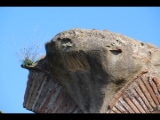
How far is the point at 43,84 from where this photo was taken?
4379 millimetres

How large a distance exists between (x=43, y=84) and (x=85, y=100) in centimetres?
72

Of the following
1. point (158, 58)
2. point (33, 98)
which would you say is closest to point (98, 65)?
point (158, 58)

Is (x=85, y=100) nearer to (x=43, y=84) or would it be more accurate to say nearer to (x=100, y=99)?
(x=100, y=99)

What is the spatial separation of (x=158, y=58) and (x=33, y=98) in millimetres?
1641

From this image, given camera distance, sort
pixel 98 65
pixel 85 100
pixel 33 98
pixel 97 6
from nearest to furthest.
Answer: pixel 97 6
pixel 98 65
pixel 85 100
pixel 33 98

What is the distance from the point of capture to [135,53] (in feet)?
Answer: 13.0

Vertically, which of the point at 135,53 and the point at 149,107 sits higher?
the point at 135,53

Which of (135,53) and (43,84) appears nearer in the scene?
(135,53)

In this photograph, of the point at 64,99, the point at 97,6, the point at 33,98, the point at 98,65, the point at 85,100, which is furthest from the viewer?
the point at 33,98

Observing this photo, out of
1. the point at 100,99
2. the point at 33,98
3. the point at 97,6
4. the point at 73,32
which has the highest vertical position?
the point at 97,6

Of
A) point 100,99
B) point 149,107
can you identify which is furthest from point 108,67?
point 149,107

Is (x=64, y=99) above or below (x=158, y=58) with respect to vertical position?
below

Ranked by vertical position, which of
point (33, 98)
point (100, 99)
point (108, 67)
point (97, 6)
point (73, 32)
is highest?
point (97, 6)

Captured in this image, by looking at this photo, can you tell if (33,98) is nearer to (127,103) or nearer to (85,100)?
(85,100)
